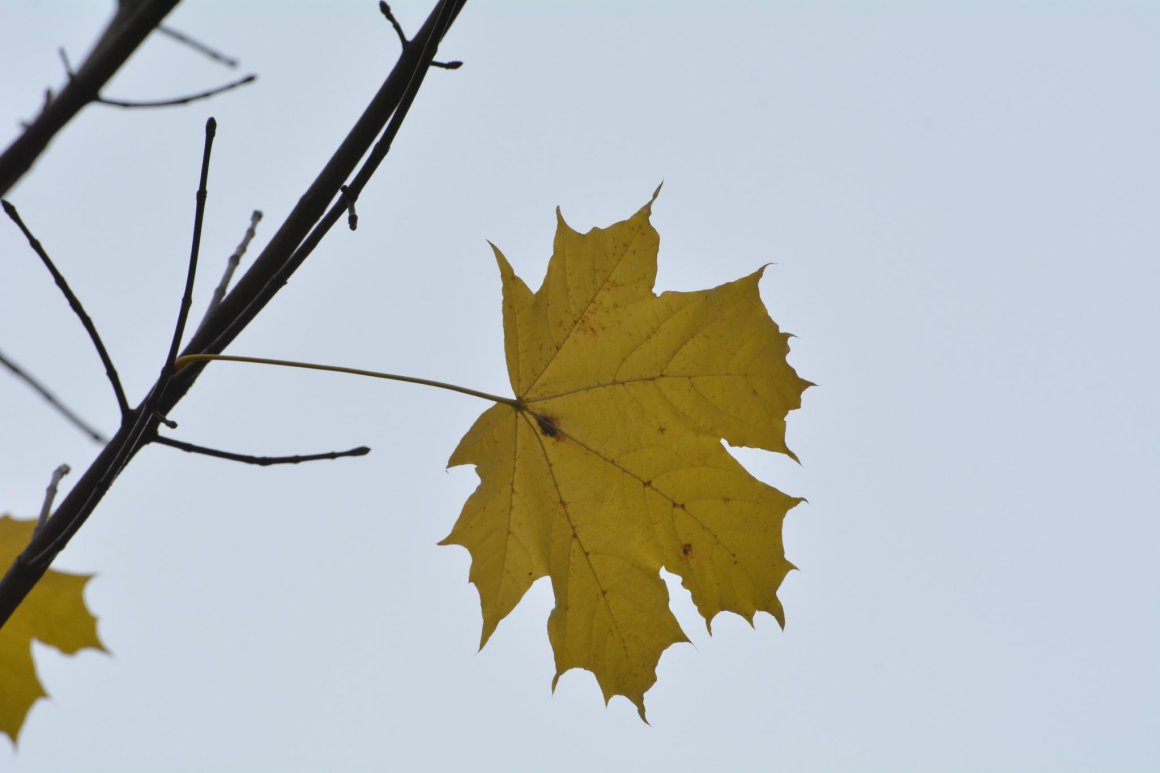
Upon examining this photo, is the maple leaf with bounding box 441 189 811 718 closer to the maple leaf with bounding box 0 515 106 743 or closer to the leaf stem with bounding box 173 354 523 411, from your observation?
the leaf stem with bounding box 173 354 523 411

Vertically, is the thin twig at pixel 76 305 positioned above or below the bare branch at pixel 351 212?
below

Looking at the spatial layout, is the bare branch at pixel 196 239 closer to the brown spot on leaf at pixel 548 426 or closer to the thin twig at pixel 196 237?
the thin twig at pixel 196 237

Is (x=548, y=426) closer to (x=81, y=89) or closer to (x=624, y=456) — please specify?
(x=624, y=456)

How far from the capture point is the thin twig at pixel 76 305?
136cm

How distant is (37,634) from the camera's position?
2572mm

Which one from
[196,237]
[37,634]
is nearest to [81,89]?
[196,237]

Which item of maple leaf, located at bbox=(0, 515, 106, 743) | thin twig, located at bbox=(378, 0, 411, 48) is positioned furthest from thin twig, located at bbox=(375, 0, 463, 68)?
maple leaf, located at bbox=(0, 515, 106, 743)

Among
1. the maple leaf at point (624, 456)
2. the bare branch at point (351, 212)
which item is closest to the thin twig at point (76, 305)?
the bare branch at point (351, 212)

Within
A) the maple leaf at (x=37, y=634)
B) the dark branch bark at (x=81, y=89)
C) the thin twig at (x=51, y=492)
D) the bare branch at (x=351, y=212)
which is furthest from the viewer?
the maple leaf at (x=37, y=634)

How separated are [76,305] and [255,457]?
0.35 m

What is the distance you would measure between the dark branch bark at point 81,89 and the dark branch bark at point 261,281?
0.33 meters

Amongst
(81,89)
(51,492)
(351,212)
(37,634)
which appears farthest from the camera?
(37,634)

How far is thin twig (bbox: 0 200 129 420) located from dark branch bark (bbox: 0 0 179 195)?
0.26 feet

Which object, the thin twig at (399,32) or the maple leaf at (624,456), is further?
the maple leaf at (624,456)
